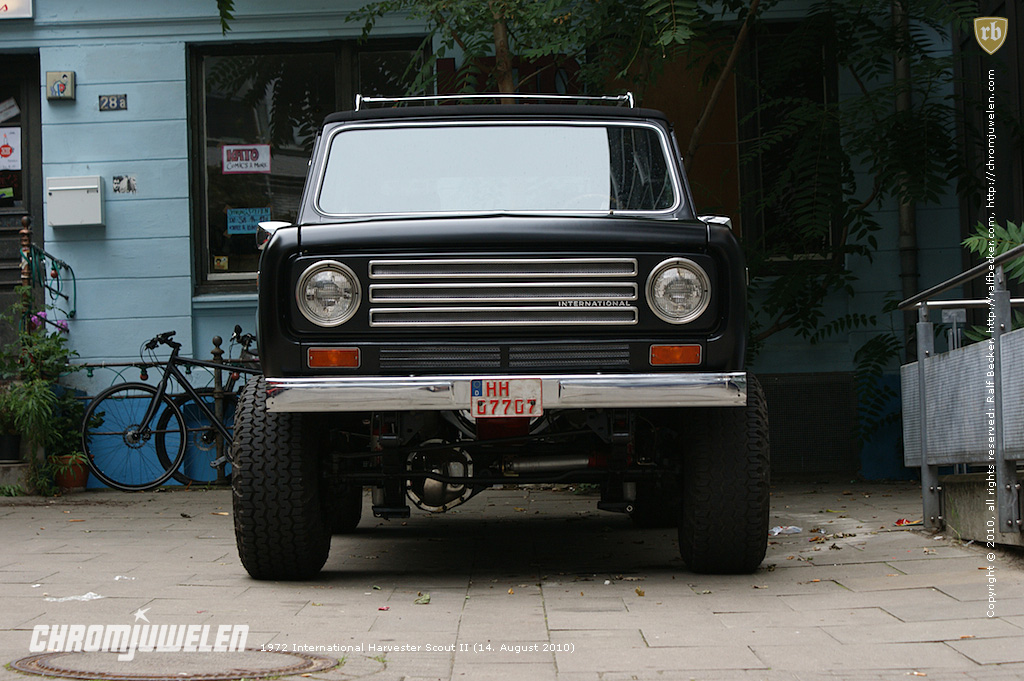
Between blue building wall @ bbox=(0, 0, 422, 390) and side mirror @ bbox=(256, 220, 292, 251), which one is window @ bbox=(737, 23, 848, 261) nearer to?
blue building wall @ bbox=(0, 0, 422, 390)

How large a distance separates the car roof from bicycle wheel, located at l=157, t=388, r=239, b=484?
4.56m

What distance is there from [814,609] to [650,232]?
5.21ft

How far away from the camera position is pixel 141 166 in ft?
32.7

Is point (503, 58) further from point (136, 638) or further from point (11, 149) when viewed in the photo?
point (136, 638)

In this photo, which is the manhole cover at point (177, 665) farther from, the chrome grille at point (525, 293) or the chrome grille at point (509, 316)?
the chrome grille at point (525, 293)

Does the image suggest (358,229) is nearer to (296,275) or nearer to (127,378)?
(296,275)

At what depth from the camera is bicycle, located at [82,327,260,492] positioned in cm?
936

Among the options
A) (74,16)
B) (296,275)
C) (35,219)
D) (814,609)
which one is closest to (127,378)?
(35,219)

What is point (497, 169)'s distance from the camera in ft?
17.7

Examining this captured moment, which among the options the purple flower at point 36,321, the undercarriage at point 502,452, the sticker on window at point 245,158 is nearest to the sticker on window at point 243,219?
the sticker on window at point 245,158

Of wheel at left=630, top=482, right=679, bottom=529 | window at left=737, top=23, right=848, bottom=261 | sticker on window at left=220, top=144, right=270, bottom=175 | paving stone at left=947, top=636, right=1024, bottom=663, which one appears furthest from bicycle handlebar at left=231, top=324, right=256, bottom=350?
paving stone at left=947, top=636, right=1024, bottom=663

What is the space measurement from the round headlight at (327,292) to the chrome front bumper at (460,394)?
0.29 meters

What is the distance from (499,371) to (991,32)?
5.54 meters

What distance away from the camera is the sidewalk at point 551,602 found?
3447mm
